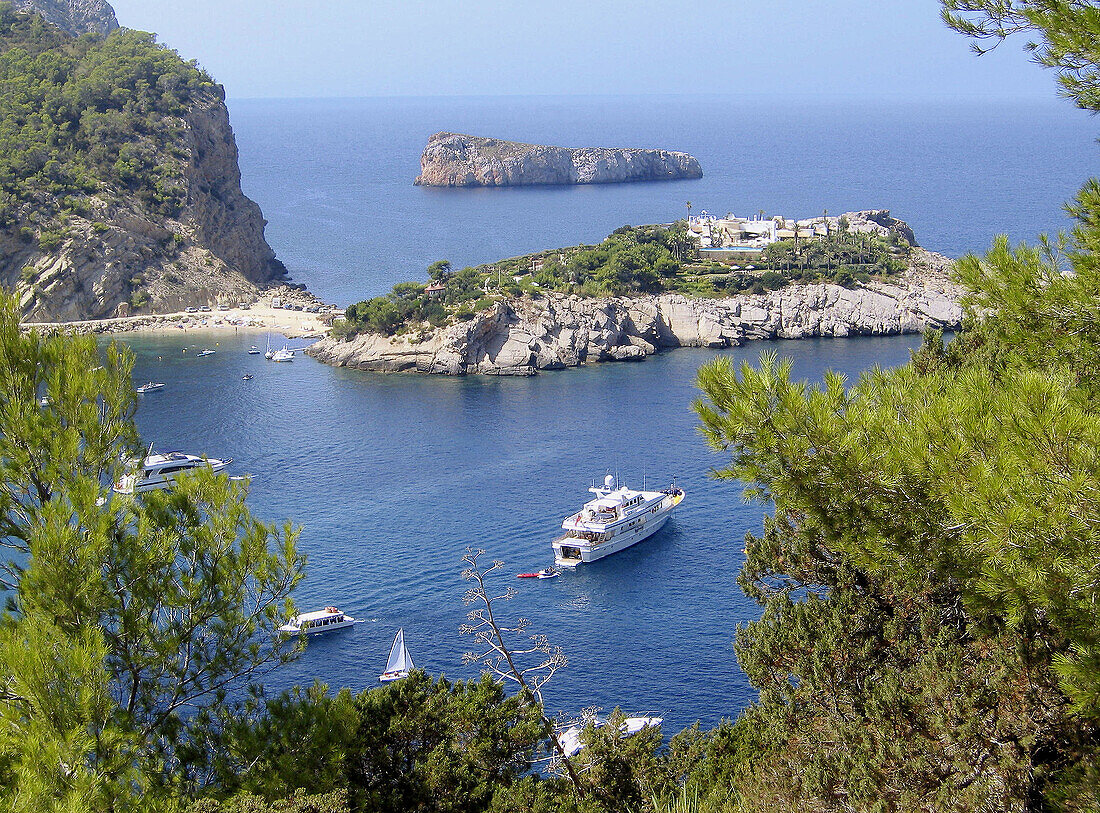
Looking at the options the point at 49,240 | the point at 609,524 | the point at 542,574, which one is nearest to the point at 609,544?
the point at 609,524

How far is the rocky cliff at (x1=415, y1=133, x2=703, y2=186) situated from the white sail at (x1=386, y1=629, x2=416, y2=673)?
4225 inches

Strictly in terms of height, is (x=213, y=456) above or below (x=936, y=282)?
below

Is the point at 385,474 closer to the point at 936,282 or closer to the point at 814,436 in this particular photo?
the point at 814,436

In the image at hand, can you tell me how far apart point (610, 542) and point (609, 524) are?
1.79ft

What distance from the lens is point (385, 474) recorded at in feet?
118

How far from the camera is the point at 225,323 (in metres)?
59.8

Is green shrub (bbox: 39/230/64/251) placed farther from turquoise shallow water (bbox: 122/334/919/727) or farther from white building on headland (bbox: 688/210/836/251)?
white building on headland (bbox: 688/210/836/251)

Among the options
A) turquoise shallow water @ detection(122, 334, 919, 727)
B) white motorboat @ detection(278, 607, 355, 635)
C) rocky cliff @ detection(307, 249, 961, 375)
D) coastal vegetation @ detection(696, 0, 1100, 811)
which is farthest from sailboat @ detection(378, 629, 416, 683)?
rocky cliff @ detection(307, 249, 961, 375)

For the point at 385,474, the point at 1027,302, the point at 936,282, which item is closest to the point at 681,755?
the point at 1027,302

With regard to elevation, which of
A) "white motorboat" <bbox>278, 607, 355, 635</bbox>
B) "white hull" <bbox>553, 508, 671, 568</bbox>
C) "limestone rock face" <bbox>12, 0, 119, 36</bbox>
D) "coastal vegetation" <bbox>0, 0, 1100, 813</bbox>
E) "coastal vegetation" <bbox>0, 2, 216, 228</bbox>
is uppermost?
"limestone rock face" <bbox>12, 0, 119, 36</bbox>

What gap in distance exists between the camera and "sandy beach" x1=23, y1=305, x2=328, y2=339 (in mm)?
57656

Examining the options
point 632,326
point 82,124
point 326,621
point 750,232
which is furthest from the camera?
point 750,232

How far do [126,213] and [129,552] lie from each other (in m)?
58.9

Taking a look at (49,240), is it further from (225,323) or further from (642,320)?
(642,320)
